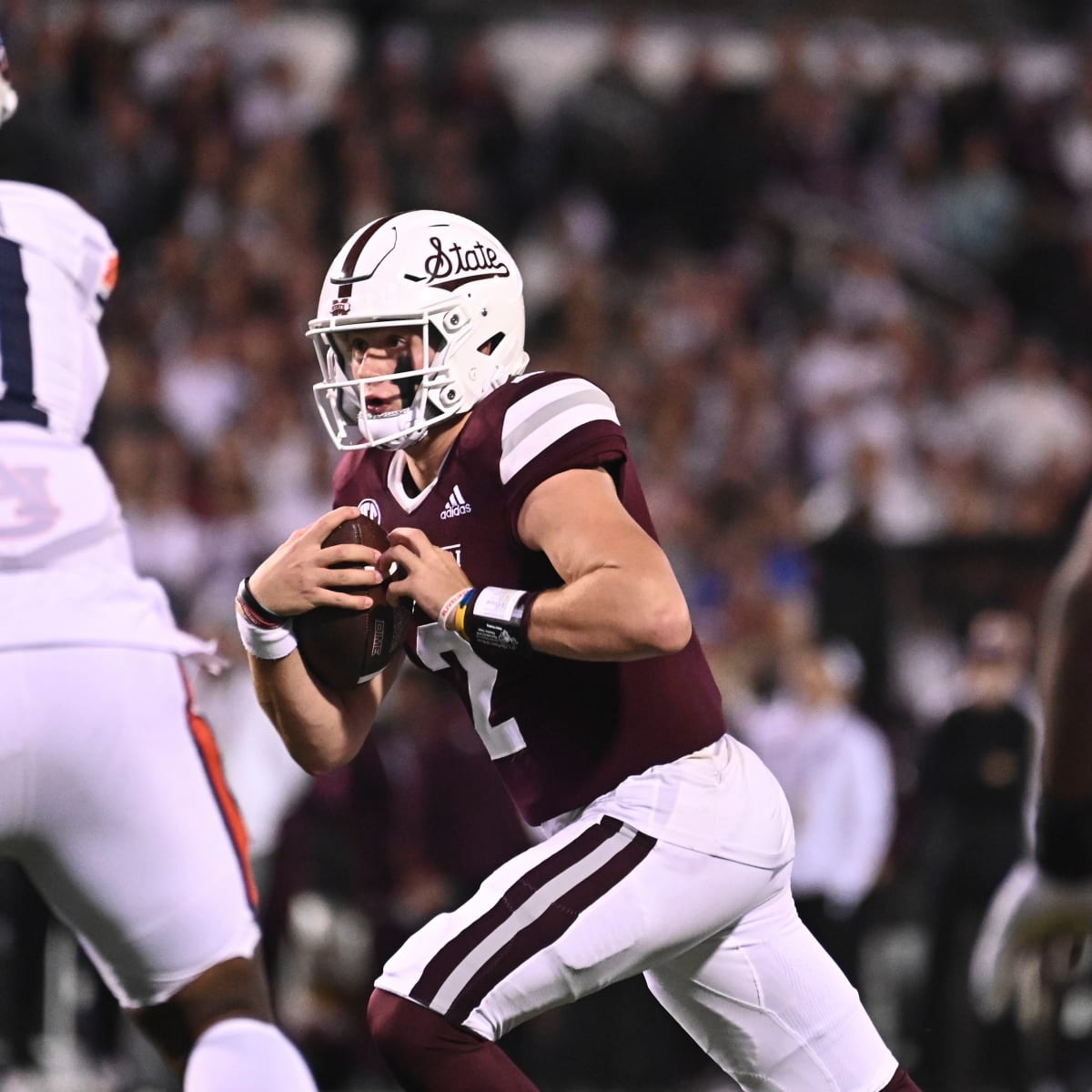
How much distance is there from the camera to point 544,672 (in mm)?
3324

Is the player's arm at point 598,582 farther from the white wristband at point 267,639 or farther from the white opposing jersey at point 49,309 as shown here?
the white opposing jersey at point 49,309

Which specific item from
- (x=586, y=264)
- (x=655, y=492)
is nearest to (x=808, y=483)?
(x=655, y=492)

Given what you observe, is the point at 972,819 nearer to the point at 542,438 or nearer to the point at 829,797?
the point at 829,797

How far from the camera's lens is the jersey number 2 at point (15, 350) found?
3.15 meters

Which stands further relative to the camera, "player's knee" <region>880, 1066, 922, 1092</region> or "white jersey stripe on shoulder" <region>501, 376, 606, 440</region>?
"player's knee" <region>880, 1066, 922, 1092</region>

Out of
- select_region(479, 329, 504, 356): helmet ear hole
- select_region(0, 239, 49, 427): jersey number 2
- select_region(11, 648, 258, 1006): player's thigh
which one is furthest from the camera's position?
select_region(479, 329, 504, 356): helmet ear hole

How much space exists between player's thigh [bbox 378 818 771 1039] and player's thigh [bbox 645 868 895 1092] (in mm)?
125

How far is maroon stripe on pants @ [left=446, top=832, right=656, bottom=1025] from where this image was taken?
3.07m

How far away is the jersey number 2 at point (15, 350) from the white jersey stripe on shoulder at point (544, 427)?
74 centimetres

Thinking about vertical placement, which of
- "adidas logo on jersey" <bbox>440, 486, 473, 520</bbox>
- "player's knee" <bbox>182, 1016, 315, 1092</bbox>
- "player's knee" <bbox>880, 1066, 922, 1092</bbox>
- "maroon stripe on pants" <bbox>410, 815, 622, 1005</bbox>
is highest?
"adidas logo on jersey" <bbox>440, 486, 473, 520</bbox>

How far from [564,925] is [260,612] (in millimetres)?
756

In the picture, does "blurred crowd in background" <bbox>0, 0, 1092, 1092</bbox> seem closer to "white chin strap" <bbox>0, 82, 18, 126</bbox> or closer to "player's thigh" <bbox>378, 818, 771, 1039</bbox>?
"white chin strap" <bbox>0, 82, 18, 126</bbox>

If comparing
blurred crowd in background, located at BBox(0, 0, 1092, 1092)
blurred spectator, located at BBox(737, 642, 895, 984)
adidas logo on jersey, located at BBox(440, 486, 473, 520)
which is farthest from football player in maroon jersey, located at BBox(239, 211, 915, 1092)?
blurred spectator, located at BBox(737, 642, 895, 984)

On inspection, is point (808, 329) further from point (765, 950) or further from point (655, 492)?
point (765, 950)
